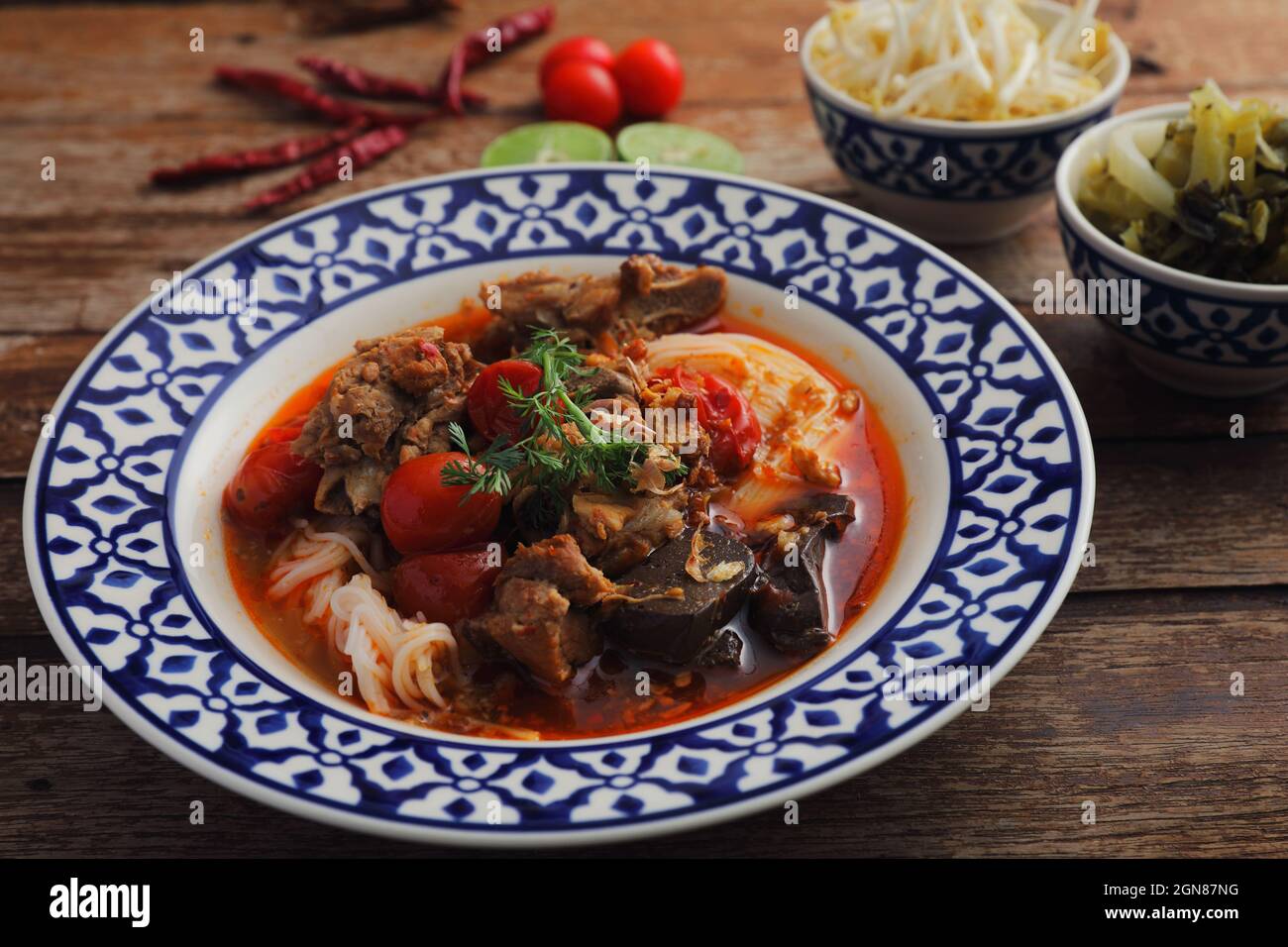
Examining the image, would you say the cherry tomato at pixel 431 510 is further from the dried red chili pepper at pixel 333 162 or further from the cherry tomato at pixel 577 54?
the cherry tomato at pixel 577 54

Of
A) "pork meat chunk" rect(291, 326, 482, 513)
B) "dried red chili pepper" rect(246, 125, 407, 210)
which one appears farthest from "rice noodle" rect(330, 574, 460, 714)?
"dried red chili pepper" rect(246, 125, 407, 210)

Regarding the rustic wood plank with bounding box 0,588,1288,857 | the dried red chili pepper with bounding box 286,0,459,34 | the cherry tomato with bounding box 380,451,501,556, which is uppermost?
the dried red chili pepper with bounding box 286,0,459,34

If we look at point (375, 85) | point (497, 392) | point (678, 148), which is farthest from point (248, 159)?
point (497, 392)

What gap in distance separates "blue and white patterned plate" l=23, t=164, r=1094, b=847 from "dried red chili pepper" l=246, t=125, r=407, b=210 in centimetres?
164

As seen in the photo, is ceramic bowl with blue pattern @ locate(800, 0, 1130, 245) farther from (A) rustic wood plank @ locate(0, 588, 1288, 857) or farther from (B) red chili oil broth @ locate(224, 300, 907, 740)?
(A) rustic wood plank @ locate(0, 588, 1288, 857)

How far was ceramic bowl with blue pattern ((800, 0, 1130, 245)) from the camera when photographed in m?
6.14

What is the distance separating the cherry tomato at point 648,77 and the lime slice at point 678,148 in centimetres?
35

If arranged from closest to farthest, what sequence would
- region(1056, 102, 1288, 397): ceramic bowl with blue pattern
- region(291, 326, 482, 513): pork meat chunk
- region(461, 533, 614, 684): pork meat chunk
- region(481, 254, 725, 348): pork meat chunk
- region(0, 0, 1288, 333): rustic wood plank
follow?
region(461, 533, 614, 684): pork meat chunk
region(291, 326, 482, 513): pork meat chunk
region(1056, 102, 1288, 397): ceramic bowl with blue pattern
region(481, 254, 725, 348): pork meat chunk
region(0, 0, 1288, 333): rustic wood plank

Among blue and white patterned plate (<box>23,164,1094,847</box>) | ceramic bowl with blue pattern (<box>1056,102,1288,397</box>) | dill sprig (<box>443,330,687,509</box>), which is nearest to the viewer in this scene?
blue and white patterned plate (<box>23,164,1094,847</box>)

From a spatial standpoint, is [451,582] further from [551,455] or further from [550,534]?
[551,455]

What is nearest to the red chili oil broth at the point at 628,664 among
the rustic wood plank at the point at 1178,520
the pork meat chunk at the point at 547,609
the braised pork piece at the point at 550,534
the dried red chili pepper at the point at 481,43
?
the braised pork piece at the point at 550,534

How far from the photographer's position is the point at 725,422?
5180mm

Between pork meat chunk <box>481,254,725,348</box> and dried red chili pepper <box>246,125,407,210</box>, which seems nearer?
pork meat chunk <box>481,254,725,348</box>

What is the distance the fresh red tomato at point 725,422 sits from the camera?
16.9ft
